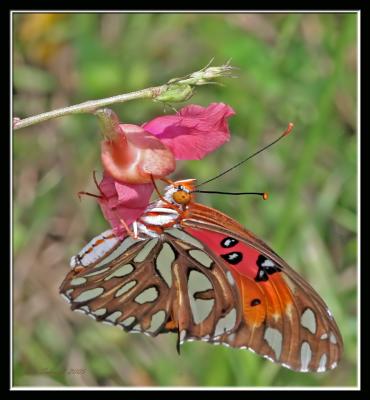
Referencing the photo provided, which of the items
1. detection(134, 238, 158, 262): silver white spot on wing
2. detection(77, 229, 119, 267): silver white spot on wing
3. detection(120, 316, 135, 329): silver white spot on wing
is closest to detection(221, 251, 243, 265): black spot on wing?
detection(134, 238, 158, 262): silver white spot on wing

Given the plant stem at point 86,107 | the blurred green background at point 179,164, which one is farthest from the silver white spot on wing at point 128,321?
the plant stem at point 86,107

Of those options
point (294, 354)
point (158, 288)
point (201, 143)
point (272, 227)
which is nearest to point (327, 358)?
point (294, 354)

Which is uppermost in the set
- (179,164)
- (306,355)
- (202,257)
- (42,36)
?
(42,36)

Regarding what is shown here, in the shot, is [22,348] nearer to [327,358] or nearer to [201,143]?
[327,358]

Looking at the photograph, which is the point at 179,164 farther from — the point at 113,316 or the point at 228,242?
the point at 228,242

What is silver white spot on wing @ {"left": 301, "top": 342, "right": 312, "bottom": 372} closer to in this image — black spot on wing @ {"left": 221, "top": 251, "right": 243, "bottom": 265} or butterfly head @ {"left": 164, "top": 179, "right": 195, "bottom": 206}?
black spot on wing @ {"left": 221, "top": 251, "right": 243, "bottom": 265}

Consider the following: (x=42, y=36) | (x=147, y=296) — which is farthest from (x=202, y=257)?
(x=42, y=36)
